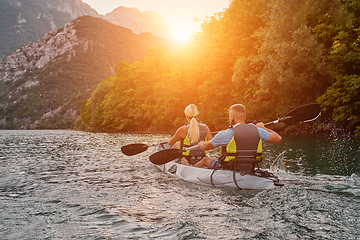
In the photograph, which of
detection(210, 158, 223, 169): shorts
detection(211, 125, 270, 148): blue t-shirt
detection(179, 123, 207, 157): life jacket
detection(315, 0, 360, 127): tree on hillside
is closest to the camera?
detection(211, 125, 270, 148): blue t-shirt

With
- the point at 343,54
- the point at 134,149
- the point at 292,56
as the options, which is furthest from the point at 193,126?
the point at 343,54

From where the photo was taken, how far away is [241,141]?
5105 mm

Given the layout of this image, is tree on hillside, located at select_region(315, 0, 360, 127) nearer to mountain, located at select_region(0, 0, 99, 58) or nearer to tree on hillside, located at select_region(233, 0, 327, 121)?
tree on hillside, located at select_region(233, 0, 327, 121)

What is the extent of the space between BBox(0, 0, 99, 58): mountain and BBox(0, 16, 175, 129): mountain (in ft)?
86.4

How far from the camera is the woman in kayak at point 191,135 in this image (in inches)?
265

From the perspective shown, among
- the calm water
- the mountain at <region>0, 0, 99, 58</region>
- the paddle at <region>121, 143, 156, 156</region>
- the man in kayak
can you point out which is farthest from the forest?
the mountain at <region>0, 0, 99, 58</region>

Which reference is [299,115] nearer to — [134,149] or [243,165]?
[243,165]

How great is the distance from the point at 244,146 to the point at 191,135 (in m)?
1.91

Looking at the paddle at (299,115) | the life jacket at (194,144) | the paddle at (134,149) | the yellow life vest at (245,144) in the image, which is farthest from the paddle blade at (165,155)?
the paddle at (134,149)

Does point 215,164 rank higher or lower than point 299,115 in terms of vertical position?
lower

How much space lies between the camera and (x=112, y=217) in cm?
396

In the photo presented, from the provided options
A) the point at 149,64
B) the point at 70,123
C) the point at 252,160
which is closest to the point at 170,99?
the point at 149,64

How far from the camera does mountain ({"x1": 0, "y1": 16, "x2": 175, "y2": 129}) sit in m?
86.6

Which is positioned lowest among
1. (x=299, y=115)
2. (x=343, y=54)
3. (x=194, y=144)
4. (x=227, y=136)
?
(x=194, y=144)
